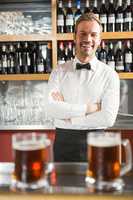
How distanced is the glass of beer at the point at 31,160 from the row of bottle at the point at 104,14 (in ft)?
7.01

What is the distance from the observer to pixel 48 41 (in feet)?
10.2

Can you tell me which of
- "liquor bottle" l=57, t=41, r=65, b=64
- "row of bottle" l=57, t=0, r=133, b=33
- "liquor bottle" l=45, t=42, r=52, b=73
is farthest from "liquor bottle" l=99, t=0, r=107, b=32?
"liquor bottle" l=45, t=42, r=52, b=73

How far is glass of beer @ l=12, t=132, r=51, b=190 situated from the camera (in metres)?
0.89

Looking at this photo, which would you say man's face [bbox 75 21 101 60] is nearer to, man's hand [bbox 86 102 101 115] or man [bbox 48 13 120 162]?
man [bbox 48 13 120 162]

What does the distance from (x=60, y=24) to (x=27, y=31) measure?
1.09ft

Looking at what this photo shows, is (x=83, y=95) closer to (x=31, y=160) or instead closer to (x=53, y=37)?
(x=53, y=37)

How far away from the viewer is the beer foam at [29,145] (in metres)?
0.90

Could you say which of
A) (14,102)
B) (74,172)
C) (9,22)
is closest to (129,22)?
(9,22)

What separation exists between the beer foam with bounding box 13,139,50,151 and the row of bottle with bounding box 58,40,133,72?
2097mm

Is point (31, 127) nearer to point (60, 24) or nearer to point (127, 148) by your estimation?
point (60, 24)

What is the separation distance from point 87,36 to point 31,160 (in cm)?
127

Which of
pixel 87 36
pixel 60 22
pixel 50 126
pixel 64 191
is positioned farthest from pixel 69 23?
pixel 64 191

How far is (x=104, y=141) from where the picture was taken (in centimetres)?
92

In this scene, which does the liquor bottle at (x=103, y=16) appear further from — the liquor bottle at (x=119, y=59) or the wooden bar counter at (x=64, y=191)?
the wooden bar counter at (x=64, y=191)
